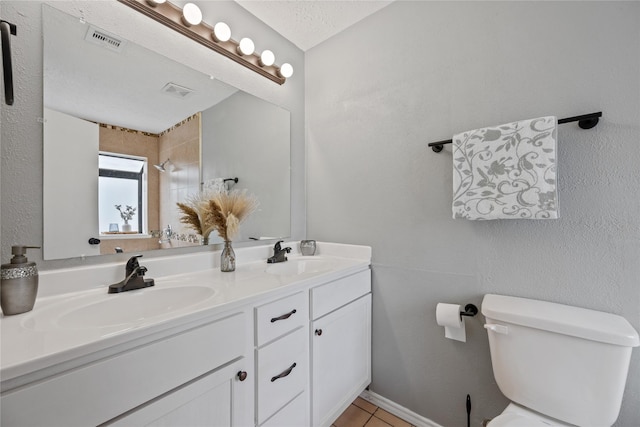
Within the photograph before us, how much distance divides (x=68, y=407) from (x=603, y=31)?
198 cm

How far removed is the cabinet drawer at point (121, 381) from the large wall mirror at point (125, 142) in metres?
0.58

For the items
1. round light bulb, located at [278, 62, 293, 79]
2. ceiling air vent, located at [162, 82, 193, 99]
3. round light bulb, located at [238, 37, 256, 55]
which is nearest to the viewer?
ceiling air vent, located at [162, 82, 193, 99]

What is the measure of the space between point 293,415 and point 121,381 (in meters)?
0.72

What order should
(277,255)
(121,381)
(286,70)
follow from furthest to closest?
(286,70)
(277,255)
(121,381)

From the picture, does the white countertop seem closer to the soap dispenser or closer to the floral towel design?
the soap dispenser

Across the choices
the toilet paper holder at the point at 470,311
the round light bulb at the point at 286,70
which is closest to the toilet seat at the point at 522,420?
the toilet paper holder at the point at 470,311

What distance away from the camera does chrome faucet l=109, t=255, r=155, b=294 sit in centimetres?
96

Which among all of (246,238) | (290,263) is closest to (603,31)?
(290,263)

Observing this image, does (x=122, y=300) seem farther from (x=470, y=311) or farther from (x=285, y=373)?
(x=470, y=311)

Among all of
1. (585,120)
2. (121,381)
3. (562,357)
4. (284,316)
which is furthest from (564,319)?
(121,381)

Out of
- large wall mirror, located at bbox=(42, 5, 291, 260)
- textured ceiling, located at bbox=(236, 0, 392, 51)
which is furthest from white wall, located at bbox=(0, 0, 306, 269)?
textured ceiling, located at bbox=(236, 0, 392, 51)

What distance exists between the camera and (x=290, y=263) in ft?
5.24

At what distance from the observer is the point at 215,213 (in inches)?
49.4

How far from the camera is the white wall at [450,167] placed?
0.96 meters
